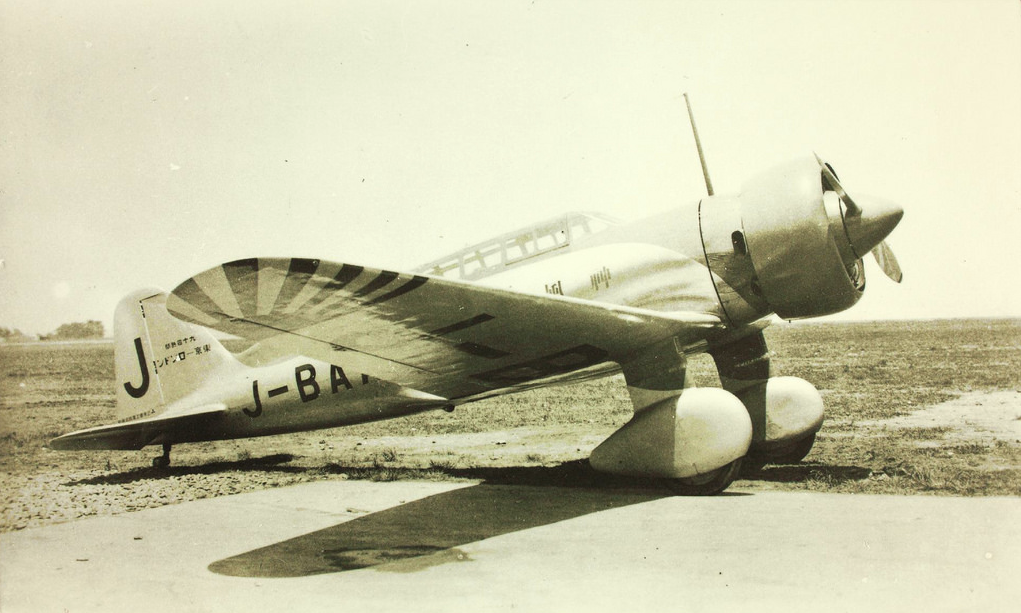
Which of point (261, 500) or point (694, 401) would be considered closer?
point (694, 401)

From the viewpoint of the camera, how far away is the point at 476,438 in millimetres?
9820

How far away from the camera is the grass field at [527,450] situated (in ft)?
18.2

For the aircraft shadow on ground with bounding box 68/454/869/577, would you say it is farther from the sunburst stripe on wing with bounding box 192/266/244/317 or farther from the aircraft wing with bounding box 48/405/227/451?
the sunburst stripe on wing with bounding box 192/266/244/317

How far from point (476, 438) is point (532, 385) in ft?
13.1

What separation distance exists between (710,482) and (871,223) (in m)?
2.30

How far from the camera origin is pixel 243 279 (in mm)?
3131

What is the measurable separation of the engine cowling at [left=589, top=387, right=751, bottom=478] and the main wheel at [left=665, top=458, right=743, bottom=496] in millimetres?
163

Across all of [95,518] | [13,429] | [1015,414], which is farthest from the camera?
[13,429]

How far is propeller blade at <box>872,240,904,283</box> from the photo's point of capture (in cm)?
610

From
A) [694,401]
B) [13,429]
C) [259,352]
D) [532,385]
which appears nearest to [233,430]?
[259,352]

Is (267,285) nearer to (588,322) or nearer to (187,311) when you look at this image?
(187,311)

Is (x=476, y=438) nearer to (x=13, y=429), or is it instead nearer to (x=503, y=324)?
(x=503, y=324)

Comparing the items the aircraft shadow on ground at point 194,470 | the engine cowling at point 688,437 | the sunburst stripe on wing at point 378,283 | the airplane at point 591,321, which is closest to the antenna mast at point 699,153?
the airplane at point 591,321

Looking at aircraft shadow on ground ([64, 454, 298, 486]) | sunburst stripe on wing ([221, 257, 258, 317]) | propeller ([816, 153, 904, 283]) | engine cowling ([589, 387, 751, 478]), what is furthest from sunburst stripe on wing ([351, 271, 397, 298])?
aircraft shadow on ground ([64, 454, 298, 486])
